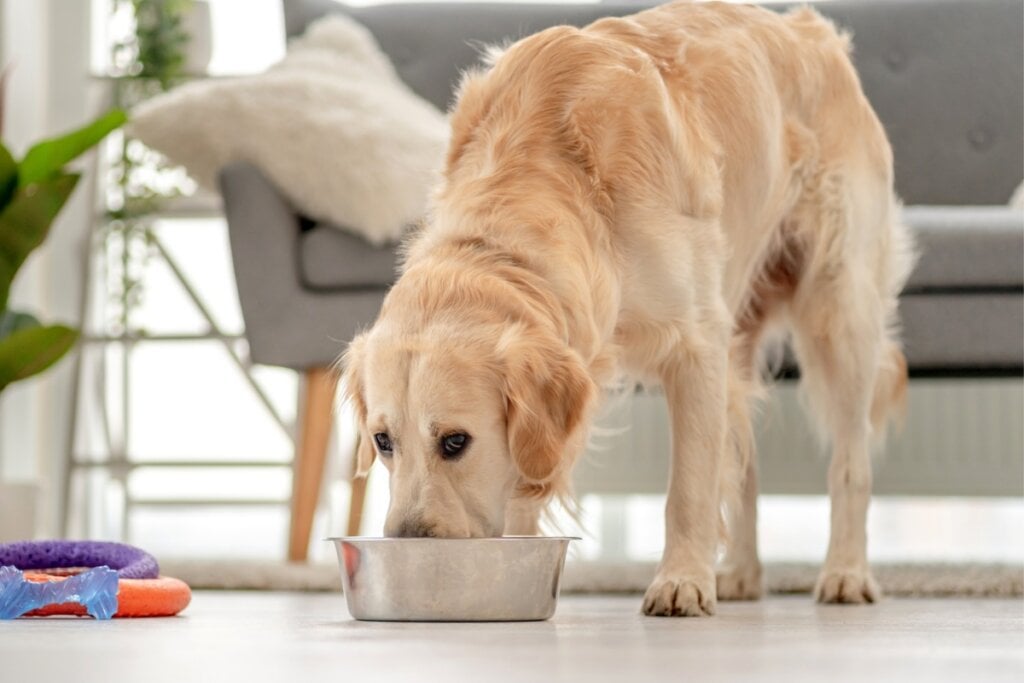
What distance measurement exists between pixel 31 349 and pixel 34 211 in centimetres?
32

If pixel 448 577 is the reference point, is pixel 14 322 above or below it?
below

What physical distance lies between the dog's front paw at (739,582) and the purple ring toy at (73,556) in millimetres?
1041

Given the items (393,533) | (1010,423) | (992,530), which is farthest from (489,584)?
(992,530)

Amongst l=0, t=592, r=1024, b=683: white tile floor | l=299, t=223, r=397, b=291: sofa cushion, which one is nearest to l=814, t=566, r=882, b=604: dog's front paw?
l=0, t=592, r=1024, b=683: white tile floor

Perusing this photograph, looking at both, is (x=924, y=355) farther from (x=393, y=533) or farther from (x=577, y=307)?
(x=393, y=533)

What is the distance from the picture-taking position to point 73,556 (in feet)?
6.50

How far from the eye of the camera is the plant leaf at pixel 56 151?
330 centimetres

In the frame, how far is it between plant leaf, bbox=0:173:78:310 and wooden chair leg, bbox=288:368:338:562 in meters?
0.71

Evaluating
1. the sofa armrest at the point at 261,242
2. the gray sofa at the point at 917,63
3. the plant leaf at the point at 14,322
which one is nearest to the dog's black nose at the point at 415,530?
the sofa armrest at the point at 261,242

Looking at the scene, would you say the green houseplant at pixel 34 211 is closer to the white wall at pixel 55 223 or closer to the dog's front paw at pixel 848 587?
the white wall at pixel 55 223

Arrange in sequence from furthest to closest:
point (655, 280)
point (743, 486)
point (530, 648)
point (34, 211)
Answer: point (34, 211), point (743, 486), point (655, 280), point (530, 648)

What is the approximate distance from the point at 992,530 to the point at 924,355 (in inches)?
80.3

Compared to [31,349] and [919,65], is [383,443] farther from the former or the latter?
[919,65]

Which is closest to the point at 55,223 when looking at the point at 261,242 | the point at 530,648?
the point at 261,242
